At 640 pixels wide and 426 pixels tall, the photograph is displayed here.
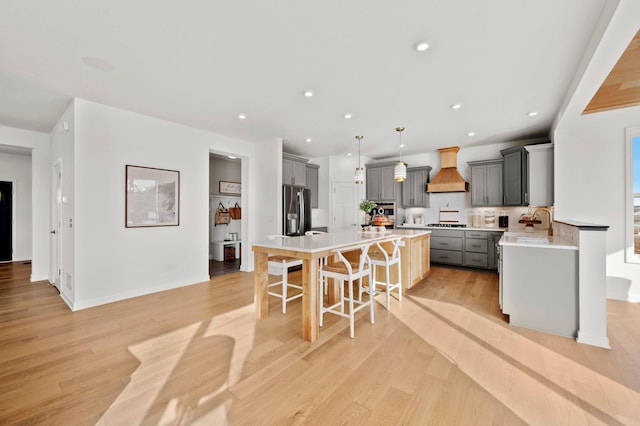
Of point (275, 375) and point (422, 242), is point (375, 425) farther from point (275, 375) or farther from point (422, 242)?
point (422, 242)

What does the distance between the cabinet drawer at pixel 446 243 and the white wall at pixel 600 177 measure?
1.88 m

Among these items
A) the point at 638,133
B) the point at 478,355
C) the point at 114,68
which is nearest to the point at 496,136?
the point at 638,133

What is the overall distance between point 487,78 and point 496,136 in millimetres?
2802

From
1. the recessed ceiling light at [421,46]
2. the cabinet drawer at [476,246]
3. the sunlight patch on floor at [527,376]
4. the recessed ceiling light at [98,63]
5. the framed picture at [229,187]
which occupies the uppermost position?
the recessed ceiling light at [98,63]

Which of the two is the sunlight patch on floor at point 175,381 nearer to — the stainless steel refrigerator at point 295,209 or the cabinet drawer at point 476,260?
the stainless steel refrigerator at point 295,209

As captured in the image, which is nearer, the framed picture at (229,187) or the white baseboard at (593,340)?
the white baseboard at (593,340)

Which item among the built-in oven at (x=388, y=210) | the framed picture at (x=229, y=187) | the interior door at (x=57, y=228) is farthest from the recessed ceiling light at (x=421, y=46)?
the framed picture at (x=229, y=187)

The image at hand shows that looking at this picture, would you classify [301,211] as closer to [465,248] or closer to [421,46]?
[465,248]

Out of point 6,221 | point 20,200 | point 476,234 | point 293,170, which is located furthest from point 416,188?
point 6,221

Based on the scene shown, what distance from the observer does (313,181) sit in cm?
681

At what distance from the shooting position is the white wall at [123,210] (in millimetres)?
3596

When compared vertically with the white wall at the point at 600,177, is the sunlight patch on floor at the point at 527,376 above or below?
below

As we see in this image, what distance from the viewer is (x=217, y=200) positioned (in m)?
7.19

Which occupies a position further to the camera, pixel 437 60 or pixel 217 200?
pixel 217 200
